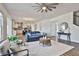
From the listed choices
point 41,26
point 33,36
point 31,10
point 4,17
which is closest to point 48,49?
point 33,36

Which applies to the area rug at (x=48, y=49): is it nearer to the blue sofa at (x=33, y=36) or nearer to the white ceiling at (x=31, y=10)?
the blue sofa at (x=33, y=36)

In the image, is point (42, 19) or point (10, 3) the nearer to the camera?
point (10, 3)

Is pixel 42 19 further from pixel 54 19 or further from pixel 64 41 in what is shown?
pixel 64 41

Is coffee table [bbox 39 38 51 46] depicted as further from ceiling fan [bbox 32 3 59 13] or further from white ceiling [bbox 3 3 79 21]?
ceiling fan [bbox 32 3 59 13]

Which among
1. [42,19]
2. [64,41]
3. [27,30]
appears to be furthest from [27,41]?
[64,41]

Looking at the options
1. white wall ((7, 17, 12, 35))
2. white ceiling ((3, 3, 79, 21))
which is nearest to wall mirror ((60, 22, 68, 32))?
white ceiling ((3, 3, 79, 21))

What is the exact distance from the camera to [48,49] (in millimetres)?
2846

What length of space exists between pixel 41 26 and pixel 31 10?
0.42 metres

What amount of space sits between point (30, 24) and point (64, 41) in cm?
80

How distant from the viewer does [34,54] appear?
282 centimetres

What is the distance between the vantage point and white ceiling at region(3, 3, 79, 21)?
110 inches

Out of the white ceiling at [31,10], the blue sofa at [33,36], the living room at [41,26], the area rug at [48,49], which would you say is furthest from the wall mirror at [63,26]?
the blue sofa at [33,36]

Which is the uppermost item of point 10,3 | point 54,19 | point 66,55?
point 10,3

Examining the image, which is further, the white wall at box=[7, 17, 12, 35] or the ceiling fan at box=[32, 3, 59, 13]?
the white wall at box=[7, 17, 12, 35]
